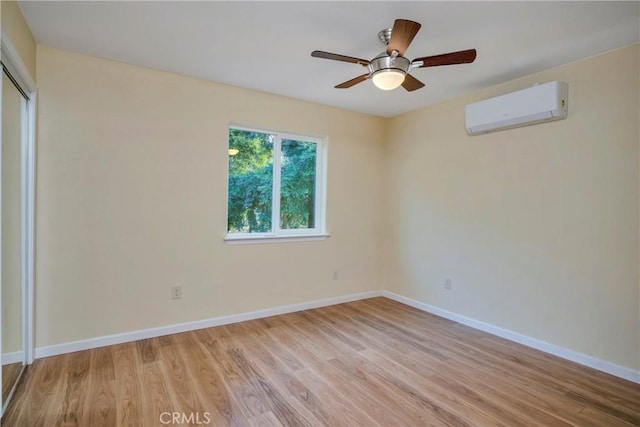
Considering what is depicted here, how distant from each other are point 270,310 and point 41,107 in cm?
258

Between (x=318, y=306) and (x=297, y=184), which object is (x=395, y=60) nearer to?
(x=297, y=184)

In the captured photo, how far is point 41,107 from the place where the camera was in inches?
96.0

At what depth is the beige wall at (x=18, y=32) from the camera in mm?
1733

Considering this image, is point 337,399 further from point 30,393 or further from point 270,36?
point 270,36

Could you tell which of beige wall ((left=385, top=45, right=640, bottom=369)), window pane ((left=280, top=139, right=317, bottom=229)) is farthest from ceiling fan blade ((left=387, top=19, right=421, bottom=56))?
window pane ((left=280, top=139, right=317, bottom=229))

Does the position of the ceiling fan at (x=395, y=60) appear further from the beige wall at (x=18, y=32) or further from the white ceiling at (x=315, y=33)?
the beige wall at (x=18, y=32)

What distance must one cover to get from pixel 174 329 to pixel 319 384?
4.96ft

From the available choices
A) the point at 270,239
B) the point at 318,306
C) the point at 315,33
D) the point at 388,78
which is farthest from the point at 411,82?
the point at 318,306

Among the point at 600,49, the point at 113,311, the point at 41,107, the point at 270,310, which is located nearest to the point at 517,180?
the point at 600,49

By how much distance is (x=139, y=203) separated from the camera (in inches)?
111

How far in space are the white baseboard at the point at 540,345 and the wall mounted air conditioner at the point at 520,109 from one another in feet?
6.05

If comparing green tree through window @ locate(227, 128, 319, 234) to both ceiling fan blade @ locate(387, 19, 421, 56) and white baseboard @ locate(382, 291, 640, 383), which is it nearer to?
white baseboard @ locate(382, 291, 640, 383)

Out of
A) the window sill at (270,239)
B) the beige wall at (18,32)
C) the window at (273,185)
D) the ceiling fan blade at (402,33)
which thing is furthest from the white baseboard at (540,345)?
the beige wall at (18,32)

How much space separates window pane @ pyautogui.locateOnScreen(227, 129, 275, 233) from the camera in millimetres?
3383
